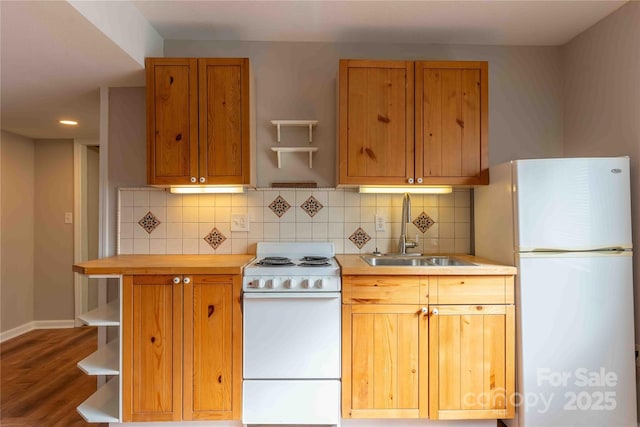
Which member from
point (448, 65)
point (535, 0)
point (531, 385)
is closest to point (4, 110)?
point (448, 65)

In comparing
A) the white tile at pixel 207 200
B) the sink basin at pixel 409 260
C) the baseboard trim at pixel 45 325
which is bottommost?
the baseboard trim at pixel 45 325

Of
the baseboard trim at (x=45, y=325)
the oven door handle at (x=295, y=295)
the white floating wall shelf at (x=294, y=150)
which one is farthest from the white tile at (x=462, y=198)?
the baseboard trim at (x=45, y=325)

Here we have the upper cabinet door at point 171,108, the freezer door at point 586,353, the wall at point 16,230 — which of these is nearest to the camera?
the freezer door at point 586,353

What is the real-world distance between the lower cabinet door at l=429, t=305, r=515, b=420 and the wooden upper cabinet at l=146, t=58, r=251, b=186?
1.47 m

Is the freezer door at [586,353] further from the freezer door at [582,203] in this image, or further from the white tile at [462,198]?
the white tile at [462,198]

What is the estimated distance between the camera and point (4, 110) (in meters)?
2.78

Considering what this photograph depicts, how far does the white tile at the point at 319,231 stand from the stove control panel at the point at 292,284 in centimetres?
59

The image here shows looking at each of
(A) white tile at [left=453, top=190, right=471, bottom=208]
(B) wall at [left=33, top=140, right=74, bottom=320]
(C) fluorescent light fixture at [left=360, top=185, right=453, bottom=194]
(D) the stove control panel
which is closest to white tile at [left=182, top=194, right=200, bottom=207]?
(D) the stove control panel

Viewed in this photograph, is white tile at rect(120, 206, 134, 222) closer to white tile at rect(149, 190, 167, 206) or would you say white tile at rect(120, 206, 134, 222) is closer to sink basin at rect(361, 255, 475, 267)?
white tile at rect(149, 190, 167, 206)

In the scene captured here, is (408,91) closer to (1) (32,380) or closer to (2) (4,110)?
(2) (4,110)

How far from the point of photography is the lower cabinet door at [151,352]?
5.84 ft

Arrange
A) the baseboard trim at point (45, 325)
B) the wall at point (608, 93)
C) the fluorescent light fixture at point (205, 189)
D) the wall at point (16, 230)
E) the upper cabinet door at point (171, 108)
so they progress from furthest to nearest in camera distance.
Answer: the baseboard trim at point (45, 325)
the wall at point (16, 230)
the fluorescent light fixture at point (205, 189)
the upper cabinet door at point (171, 108)
the wall at point (608, 93)

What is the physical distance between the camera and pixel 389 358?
181 cm

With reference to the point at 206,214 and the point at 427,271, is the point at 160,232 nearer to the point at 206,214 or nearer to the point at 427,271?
the point at 206,214
